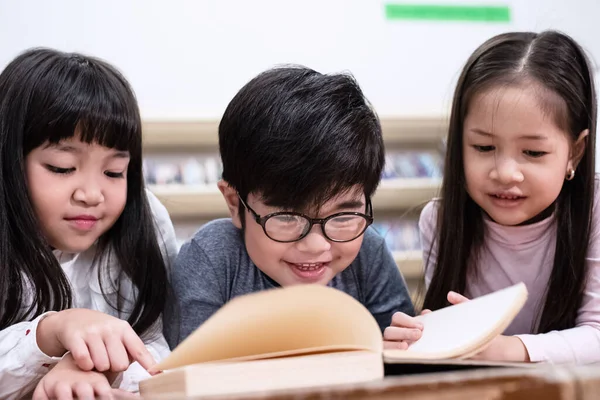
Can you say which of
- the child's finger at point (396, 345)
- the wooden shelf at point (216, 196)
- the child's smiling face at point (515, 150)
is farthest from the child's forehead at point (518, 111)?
the wooden shelf at point (216, 196)

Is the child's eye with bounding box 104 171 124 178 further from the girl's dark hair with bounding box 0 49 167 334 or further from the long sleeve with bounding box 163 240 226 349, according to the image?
the long sleeve with bounding box 163 240 226 349

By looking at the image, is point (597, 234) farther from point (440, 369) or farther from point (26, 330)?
point (26, 330)

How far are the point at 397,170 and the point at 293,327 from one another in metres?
1.69

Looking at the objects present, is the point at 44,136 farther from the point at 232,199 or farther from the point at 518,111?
the point at 518,111

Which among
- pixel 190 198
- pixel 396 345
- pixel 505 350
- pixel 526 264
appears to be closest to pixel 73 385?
pixel 396 345

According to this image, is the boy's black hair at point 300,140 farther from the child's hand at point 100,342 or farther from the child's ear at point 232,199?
the child's hand at point 100,342

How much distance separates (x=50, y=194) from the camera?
2.79 feet

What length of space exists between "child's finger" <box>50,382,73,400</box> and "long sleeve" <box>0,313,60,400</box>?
0.11 m

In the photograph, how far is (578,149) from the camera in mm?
968

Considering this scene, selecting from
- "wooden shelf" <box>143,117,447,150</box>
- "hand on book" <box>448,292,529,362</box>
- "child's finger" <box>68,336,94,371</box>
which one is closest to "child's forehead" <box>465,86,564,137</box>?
"hand on book" <box>448,292,529,362</box>

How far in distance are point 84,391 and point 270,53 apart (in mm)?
1895

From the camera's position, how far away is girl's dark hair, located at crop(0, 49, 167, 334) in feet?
2.78

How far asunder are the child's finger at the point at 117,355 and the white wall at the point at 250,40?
1.44m

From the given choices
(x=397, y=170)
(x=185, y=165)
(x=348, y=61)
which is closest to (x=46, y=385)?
(x=185, y=165)
